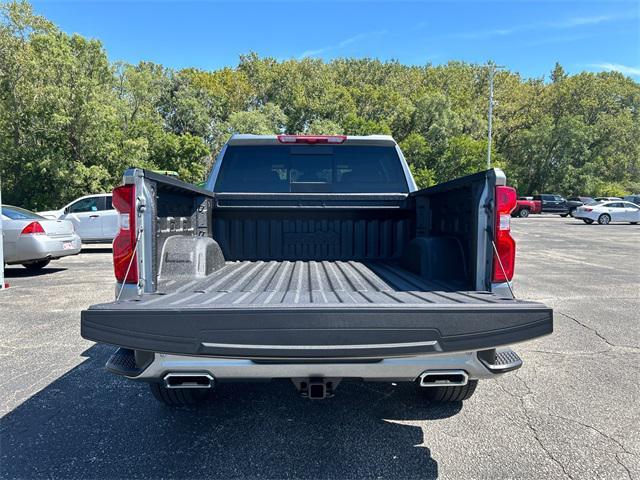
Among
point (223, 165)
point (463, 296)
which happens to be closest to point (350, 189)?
point (223, 165)

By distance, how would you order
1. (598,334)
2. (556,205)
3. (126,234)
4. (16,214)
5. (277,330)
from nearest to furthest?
(277,330) → (126,234) → (598,334) → (16,214) → (556,205)

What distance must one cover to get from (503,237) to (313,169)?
2.42 meters

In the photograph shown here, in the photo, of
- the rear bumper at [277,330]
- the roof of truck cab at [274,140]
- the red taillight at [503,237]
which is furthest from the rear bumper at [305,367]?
the roof of truck cab at [274,140]

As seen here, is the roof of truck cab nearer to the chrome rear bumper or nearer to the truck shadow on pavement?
the truck shadow on pavement

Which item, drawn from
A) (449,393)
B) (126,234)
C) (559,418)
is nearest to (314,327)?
(126,234)

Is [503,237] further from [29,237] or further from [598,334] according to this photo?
[29,237]

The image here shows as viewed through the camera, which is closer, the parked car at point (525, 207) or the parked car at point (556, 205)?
the parked car at point (525, 207)

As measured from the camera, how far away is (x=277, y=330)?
208 centimetres

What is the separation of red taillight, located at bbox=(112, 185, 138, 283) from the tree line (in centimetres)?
1941

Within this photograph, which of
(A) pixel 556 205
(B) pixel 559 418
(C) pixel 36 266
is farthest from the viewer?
(A) pixel 556 205

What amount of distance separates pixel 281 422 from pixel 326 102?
41006 mm

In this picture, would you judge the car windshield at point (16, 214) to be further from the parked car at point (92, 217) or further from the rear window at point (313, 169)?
the rear window at point (313, 169)

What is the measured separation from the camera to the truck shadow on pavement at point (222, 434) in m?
2.61

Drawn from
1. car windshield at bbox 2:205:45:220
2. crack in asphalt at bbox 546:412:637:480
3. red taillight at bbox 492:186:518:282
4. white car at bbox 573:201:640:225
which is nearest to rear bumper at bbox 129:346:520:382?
red taillight at bbox 492:186:518:282
